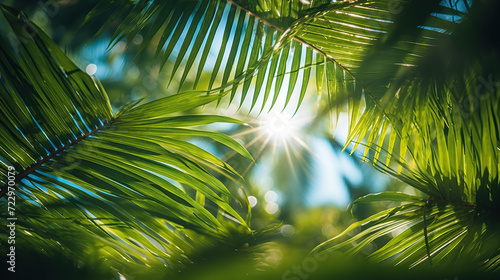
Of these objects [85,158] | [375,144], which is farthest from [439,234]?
[85,158]

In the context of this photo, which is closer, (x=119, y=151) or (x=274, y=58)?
(x=119, y=151)

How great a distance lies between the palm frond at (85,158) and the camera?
52 cm

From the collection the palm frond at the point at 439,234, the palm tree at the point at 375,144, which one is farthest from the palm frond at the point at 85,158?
the palm frond at the point at 439,234

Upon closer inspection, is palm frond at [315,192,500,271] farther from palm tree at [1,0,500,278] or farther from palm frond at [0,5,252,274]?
palm frond at [0,5,252,274]

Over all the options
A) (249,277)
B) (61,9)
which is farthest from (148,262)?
(61,9)

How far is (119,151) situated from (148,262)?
0.66 ft

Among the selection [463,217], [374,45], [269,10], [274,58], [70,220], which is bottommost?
[463,217]

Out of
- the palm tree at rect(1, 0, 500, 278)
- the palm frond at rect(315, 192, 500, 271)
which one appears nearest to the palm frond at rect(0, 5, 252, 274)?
the palm tree at rect(1, 0, 500, 278)

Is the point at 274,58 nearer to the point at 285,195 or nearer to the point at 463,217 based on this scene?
the point at 463,217

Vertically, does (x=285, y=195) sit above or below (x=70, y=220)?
above

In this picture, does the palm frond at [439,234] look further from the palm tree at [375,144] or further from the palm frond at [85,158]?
the palm frond at [85,158]

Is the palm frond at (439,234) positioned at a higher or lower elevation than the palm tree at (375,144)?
lower

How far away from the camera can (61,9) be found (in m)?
2.95

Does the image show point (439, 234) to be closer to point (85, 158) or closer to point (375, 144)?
point (375, 144)
